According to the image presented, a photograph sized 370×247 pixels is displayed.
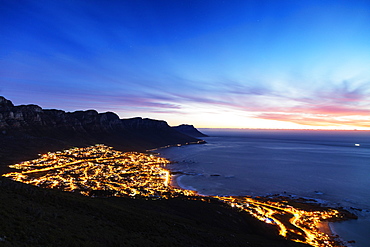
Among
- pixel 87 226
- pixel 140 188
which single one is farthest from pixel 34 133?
pixel 87 226

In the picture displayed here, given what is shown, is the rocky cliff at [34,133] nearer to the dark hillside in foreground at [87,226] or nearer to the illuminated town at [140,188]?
the illuminated town at [140,188]

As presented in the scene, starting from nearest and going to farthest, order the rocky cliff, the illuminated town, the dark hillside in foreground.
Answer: the dark hillside in foreground < the illuminated town < the rocky cliff

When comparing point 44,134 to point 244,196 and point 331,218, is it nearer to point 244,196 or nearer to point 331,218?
point 244,196

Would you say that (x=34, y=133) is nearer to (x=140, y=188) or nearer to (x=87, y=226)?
(x=140, y=188)

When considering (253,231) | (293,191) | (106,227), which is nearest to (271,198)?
(293,191)

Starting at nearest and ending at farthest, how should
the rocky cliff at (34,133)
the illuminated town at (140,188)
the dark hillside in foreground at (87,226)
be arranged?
the dark hillside in foreground at (87,226) < the illuminated town at (140,188) < the rocky cliff at (34,133)

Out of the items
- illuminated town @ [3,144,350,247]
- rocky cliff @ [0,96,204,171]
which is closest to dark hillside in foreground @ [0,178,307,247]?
illuminated town @ [3,144,350,247]

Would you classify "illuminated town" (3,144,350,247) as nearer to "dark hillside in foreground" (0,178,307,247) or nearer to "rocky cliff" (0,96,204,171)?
"dark hillside in foreground" (0,178,307,247)

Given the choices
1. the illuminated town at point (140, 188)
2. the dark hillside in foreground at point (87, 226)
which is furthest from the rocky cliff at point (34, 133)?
the dark hillside in foreground at point (87, 226)
